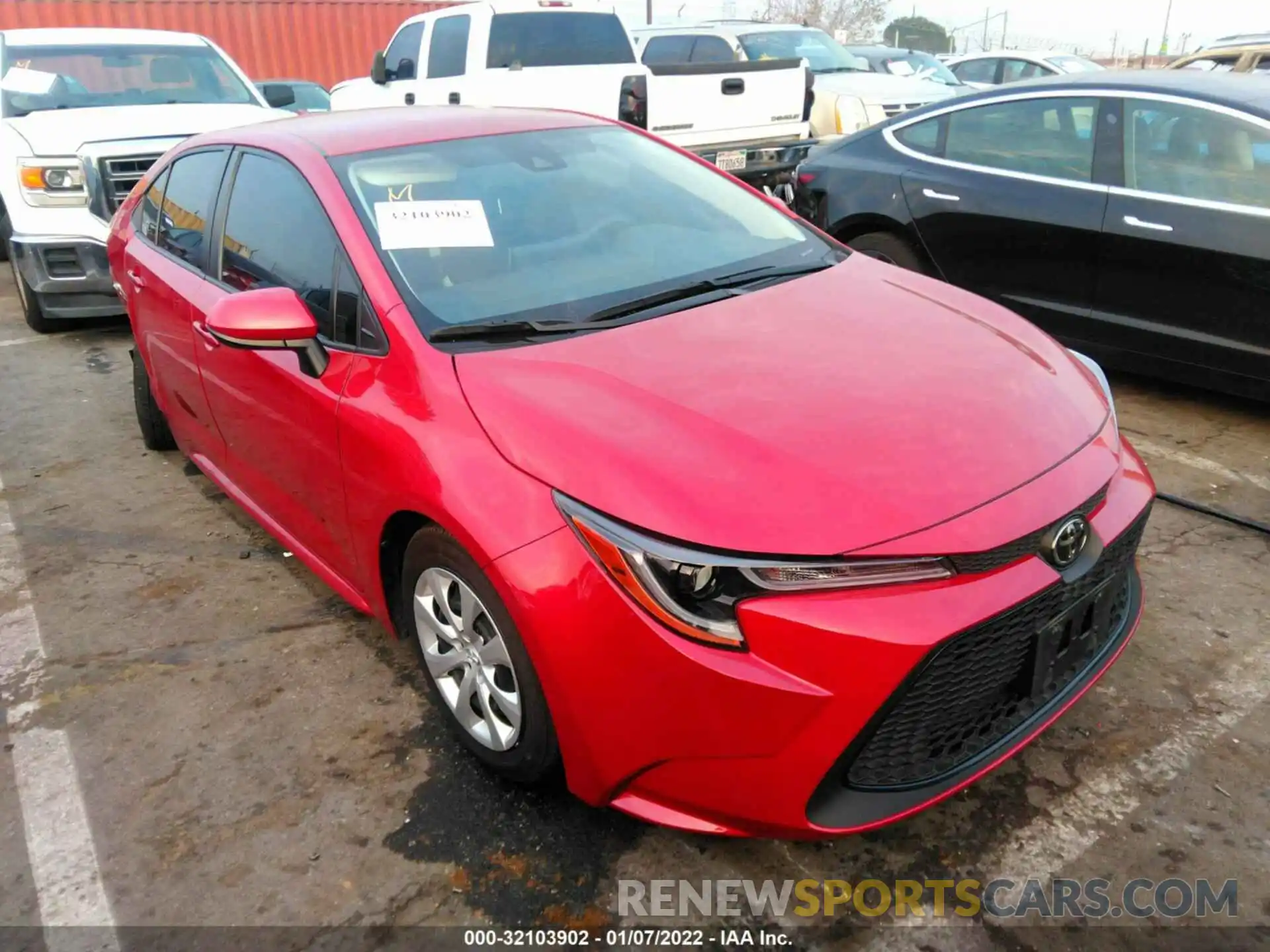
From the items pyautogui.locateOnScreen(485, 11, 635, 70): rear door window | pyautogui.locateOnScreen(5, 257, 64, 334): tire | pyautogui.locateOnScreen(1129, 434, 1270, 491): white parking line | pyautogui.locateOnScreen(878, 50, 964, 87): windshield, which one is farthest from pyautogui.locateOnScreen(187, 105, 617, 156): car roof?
pyautogui.locateOnScreen(878, 50, 964, 87): windshield

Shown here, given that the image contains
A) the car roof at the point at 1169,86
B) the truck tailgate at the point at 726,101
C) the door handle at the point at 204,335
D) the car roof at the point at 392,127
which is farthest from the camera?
the truck tailgate at the point at 726,101

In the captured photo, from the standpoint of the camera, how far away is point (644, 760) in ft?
6.55

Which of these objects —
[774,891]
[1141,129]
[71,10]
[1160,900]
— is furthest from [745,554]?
[71,10]

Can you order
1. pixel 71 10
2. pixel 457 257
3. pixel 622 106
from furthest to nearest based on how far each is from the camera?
pixel 71 10 → pixel 622 106 → pixel 457 257

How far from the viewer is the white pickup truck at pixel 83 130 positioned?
635 cm

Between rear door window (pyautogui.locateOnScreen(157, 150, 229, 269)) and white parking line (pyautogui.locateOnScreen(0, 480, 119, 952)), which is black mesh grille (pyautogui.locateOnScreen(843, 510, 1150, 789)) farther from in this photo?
rear door window (pyautogui.locateOnScreen(157, 150, 229, 269))

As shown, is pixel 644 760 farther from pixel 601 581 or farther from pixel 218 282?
pixel 218 282

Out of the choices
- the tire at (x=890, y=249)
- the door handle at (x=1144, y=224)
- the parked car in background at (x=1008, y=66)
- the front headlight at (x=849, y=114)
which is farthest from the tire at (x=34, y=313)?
the parked car in background at (x=1008, y=66)

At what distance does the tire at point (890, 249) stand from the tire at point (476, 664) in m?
3.61

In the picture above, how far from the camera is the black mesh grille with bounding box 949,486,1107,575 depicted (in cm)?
191

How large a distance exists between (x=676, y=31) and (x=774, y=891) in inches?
436

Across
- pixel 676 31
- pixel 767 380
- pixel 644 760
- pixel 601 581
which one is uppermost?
pixel 676 31

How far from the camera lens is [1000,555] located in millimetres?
1944

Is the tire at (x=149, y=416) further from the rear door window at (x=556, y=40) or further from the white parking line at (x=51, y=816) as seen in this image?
the rear door window at (x=556, y=40)
